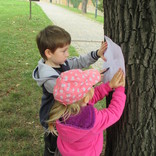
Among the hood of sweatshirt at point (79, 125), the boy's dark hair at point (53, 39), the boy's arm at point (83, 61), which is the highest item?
the boy's dark hair at point (53, 39)

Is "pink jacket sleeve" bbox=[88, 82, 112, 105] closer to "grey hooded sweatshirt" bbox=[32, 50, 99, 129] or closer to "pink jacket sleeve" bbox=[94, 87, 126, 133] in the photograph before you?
"pink jacket sleeve" bbox=[94, 87, 126, 133]

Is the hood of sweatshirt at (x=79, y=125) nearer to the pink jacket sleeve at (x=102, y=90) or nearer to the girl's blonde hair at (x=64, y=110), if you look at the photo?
the girl's blonde hair at (x=64, y=110)

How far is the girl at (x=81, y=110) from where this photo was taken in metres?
1.58

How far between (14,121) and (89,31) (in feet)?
27.4

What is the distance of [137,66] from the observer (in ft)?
5.62

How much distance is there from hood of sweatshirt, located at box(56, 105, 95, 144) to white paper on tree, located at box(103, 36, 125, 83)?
0.34 m

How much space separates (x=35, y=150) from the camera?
2994mm

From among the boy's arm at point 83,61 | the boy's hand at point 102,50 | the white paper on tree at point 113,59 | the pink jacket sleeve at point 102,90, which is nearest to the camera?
the white paper on tree at point 113,59

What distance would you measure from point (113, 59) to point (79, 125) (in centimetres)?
56

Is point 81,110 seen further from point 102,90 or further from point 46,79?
point 46,79

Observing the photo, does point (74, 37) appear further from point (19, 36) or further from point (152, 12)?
→ point (152, 12)

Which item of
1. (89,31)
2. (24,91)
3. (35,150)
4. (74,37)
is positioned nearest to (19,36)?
(74,37)

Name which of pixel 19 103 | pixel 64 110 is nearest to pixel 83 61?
pixel 64 110

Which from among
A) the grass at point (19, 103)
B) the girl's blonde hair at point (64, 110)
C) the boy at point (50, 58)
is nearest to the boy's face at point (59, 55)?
the boy at point (50, 58)
